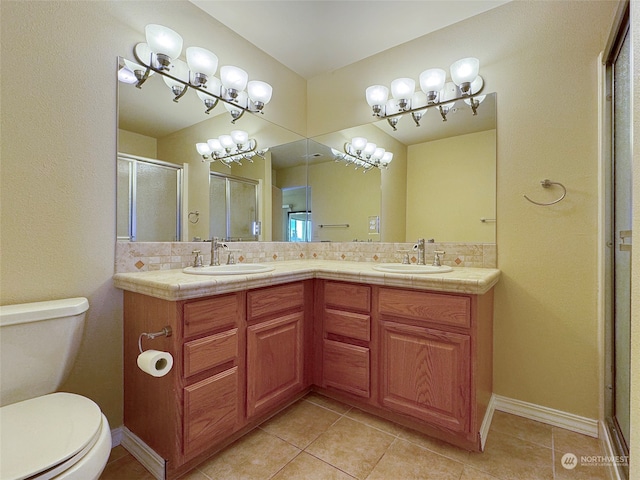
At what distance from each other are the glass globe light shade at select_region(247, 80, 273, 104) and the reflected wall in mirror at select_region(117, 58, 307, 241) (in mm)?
128

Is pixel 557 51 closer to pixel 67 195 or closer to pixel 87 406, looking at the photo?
pixel 67 195

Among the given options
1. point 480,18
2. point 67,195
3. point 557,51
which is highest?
point 480,18

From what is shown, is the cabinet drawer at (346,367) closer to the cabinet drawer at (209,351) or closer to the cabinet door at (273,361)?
the cabinet door at (273,361)

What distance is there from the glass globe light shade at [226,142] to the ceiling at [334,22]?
73cm

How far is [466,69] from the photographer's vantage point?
1.83 meters

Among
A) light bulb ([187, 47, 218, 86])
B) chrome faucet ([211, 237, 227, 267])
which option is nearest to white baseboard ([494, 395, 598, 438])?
chrome faucet ([211, 237, 227, 267])

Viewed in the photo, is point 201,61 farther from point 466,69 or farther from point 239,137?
point 466,69

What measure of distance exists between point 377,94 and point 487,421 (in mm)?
2149

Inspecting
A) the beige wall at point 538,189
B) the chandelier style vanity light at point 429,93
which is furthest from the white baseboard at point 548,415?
the chandelier style vanity light at point 429,93

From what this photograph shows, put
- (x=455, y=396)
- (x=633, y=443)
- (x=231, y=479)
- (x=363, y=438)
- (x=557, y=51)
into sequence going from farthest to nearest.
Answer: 1. (x=557, y=51)
2. (x=363, y=438)
3. (x=455, y=396)
4. (x=231, y=479)
5. (x=633, y=443)

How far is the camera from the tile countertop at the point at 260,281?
3.96ft

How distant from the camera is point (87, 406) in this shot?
3.31 ft

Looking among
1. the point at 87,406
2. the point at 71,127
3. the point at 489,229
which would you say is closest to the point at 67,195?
the point at 71,127

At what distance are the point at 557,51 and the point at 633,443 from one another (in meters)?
1.85
